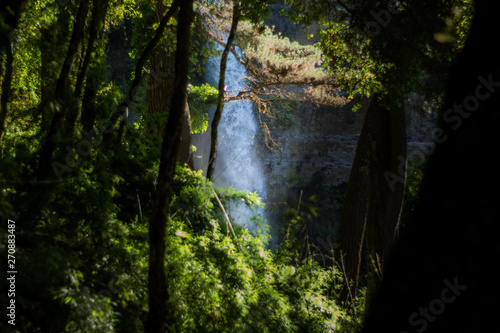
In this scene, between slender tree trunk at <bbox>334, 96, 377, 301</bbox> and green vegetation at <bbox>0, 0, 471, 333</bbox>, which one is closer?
green vegetation at <bbox>0, 0, 471, 333</bbox>

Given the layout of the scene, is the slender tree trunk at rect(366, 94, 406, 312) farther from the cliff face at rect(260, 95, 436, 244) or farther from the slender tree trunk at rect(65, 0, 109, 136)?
the cliff face at rect(260, 95, 436, 244)

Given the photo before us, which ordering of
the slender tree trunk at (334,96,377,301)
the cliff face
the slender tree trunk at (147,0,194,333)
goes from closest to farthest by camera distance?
1. the slender tree trunk at (147,0,194,333)
2. the slender tree trunk at (334,96,377,301)
3. the cliff face

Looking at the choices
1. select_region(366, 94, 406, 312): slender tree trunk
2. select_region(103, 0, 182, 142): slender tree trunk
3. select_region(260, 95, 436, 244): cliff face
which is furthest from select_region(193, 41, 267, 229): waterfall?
select_region(103, 0, 182, 142): slender tree trunk

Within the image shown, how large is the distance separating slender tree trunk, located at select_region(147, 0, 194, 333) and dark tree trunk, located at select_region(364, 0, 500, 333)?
151cm

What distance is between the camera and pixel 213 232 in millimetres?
3480

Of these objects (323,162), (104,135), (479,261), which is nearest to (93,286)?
(104,135)

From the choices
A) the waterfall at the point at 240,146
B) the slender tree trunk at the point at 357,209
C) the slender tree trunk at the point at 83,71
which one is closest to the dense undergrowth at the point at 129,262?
the slender tree trunk at the point at 83,71

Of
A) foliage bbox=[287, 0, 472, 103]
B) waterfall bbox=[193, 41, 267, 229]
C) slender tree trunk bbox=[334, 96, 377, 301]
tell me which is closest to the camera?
foliage bbox=[287, 0, 472, 103]

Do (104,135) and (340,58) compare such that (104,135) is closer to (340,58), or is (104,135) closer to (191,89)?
(340,58)

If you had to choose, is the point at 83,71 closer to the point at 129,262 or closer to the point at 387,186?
the point at 129,262

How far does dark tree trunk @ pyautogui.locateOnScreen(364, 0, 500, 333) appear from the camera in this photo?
1.41 metres

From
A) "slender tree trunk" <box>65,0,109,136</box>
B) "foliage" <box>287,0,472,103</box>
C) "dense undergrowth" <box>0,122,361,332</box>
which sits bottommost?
"dense undergrowth" <box>0,122,361,332</box>

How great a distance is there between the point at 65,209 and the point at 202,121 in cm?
781

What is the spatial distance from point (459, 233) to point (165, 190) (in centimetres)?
182
